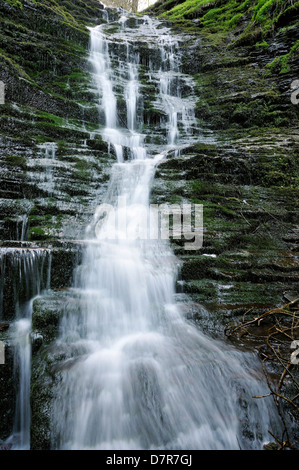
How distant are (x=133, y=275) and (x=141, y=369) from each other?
67.6 inches

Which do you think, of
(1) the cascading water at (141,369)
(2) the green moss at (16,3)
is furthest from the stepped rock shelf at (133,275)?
(2) the green moss at (16,3)

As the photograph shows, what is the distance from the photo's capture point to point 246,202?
6.05 metres

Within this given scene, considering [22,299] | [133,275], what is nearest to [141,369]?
[133,275]

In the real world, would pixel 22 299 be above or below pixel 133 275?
below

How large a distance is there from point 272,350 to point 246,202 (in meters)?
3.87

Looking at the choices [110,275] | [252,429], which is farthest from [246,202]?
[252,429]

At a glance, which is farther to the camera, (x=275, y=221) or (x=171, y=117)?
(x=171, y=117)

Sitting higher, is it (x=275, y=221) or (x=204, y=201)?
(x=204, y=201)

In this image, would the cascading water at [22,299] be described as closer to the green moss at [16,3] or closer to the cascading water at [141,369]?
the cascading water at [141,369]

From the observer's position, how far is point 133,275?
427 centimetres

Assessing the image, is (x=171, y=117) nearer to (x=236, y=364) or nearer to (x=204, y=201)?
(x=204, y=201)

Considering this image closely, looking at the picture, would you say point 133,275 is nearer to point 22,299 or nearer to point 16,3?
point 22,299

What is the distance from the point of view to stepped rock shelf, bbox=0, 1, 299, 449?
244 cm

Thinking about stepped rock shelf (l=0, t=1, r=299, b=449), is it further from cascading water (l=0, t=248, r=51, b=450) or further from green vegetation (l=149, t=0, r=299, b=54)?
green vegetation (l=149, t=0, r=299, b=54)
